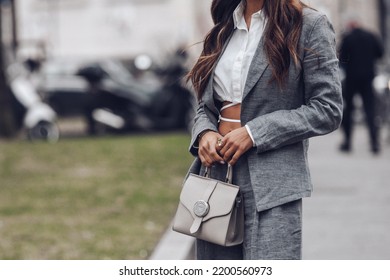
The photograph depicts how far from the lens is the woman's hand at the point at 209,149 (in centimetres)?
310

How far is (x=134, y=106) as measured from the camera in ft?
53.7

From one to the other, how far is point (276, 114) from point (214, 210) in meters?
0.37

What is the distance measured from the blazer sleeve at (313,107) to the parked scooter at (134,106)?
43.3ft

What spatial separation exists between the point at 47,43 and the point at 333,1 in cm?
2745

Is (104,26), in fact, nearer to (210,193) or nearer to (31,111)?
(31,111)

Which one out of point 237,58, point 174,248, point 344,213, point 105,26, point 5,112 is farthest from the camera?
point 105,26

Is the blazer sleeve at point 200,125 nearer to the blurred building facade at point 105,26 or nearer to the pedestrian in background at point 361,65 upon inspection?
the pedestrian in background at point 361,65

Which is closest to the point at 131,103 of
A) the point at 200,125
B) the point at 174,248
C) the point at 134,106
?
the point at 134,106

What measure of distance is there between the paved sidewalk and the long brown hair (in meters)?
2.80

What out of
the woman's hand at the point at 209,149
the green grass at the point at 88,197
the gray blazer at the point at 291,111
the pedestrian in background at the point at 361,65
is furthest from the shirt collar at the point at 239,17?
the pedestrian in background at the point at 361,65

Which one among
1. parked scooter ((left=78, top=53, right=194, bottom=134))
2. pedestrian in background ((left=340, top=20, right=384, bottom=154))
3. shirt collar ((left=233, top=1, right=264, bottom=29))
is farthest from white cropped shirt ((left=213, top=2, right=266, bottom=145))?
parked scooter ((left=78, top=53, right=194, bottom=134))

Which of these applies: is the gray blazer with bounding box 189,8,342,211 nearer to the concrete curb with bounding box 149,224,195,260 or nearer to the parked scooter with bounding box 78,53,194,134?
the concrete curb with bounding box 149,224,195,260
